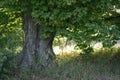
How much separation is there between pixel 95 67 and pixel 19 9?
2.67 m

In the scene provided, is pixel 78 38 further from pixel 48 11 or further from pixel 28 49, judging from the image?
pixel 28 49

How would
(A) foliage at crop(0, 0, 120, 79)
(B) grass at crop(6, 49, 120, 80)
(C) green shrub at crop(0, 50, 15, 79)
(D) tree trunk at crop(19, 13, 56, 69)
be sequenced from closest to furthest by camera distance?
(C) green shrub at crop(0, 50, 15, 79)
(A) foliage at crop(0, 0, 120, 79)
(B) grass at crop(6, 49, 120, 80)
(D) tree trunk at crop(19, 13, 56, 69)

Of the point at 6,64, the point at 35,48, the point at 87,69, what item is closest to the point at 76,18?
the point at 87,69

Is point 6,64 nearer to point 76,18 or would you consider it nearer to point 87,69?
point 76,18

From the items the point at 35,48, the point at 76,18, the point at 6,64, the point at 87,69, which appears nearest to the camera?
the point at 6,64

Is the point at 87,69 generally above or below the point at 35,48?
below

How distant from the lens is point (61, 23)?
8477 millimetres

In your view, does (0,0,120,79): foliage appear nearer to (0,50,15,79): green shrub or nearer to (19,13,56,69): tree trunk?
(19,13,56,69): tree trunk

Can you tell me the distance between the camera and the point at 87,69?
8.96m

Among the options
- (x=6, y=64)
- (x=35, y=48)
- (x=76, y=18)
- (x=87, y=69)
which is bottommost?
(x=87, y=69)

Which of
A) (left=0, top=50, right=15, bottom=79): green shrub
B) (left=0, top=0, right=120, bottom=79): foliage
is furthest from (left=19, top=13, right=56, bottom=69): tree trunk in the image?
(left=0, top=50, right=15, bottom=79): green shrub

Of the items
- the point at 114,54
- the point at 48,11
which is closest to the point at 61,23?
the point at 48,11

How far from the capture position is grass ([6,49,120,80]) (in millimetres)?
8345

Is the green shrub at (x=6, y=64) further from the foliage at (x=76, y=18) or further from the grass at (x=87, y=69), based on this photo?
the foliage at (x=76, y=18)
